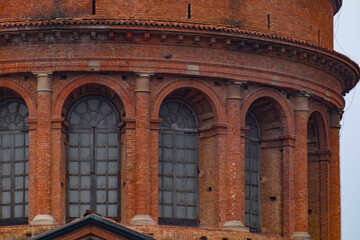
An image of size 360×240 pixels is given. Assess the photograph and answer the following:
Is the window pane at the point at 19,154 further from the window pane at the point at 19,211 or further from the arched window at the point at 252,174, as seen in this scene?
the arched window at the point at 252,174

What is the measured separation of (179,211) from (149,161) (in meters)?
2.31

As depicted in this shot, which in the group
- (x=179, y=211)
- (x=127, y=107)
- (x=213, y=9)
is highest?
(x=213, y=9)

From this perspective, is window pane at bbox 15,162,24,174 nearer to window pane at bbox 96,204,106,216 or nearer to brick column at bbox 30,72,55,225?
brick column at bbox 30,72,55,225

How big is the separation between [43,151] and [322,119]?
10874mm

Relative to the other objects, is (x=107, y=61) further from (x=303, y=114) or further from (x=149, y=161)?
(x=303, y=114)

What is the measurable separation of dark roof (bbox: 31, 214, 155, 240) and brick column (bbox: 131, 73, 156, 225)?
5.50 meters

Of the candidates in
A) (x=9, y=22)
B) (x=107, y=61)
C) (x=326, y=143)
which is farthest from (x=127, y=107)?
(x=326, y=143)

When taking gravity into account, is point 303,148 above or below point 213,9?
below

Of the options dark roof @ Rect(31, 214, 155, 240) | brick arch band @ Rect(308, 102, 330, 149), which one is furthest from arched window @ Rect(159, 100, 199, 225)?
dark roof @ Rect(31, 214, 155, 240)

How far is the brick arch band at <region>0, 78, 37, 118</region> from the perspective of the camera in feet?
155

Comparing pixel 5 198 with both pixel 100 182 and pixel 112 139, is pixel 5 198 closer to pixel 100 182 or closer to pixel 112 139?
pixel 100 182

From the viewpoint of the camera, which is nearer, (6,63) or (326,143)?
(6,63)

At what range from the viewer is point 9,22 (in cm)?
4709

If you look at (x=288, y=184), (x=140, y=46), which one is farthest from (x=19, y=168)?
(x=288, y=184)
